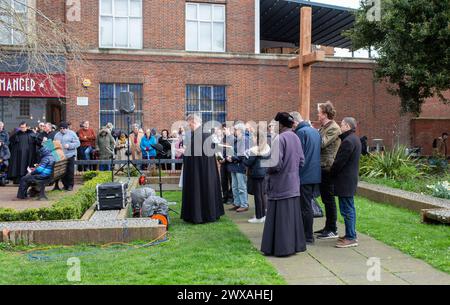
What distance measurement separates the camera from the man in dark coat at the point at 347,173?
756 centimetres

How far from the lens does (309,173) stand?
7.93m

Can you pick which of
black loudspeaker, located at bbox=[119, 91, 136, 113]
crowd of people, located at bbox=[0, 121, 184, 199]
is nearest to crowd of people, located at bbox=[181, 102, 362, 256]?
crowd of people, located at bbox=[0, 121, 184, 199]

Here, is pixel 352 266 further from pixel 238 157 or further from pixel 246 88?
pixel 246 88

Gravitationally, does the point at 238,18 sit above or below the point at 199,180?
above

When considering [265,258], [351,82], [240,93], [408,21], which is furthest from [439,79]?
[265,258]

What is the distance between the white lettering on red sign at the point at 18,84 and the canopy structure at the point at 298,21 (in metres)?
10.9

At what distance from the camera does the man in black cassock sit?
9.68m

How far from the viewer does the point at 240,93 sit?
76.6ft

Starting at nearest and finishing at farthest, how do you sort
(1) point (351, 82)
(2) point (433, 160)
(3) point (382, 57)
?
(2) point (433, 160), (3) point (382, 57), (1) point (351, 82)

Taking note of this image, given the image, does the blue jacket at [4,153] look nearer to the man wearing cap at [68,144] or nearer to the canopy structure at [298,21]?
the man wearing cap at [68,144]

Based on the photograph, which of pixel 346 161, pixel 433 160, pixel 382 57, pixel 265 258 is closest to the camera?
pixel 265 258

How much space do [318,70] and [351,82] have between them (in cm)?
170

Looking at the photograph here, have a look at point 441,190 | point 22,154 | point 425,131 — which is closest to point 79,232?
point 441,190

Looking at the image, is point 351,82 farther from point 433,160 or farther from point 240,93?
point 433,160
